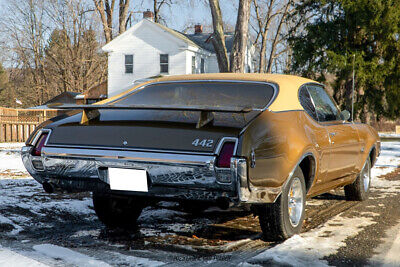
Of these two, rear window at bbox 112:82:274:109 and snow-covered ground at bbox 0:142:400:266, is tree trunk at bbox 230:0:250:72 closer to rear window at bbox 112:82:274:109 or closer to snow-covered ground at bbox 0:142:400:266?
snow-covered ground at bbox 0:142:400:266

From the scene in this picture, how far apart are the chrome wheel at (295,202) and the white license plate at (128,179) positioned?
1.34 meters

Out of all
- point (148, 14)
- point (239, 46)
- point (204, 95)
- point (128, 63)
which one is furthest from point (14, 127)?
point (204, 95)

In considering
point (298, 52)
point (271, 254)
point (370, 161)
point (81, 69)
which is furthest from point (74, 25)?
point (271, 254)

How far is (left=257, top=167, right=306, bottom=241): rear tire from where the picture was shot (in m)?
3.86

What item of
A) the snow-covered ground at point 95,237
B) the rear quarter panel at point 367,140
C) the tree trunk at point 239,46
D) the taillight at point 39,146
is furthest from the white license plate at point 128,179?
the tree trunk at point 239,46

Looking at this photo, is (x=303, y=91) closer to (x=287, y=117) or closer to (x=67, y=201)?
(x=287, y=117)

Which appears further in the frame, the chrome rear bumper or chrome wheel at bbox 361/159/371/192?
chrome wheel at bbox 361/159/371/192

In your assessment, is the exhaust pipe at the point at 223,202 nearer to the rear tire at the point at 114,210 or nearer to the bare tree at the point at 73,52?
the rear tire at the point at 114,210

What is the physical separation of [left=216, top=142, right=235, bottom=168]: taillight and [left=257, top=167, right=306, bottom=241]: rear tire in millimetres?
738

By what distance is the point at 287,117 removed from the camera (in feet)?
13.1

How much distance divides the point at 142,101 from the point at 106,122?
3.18ft

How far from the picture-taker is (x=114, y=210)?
4656 mm

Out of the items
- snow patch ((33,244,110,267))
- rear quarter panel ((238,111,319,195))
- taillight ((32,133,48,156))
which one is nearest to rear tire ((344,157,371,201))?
rear quarter panel ((238,111,319,195))

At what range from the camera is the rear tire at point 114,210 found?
4621mm
